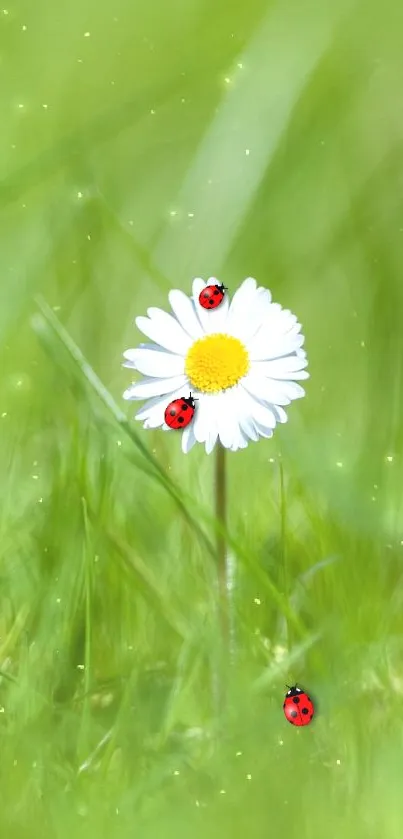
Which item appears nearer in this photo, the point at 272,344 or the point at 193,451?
the point at 272,344

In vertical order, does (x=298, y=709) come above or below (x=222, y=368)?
below

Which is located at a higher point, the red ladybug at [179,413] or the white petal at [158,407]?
the white petal at [158,407]

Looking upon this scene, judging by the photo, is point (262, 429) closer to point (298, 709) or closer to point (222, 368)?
point (222, 368)

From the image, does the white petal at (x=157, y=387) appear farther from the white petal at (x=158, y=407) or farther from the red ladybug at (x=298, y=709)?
the red ladybug at (x=298, y=709)

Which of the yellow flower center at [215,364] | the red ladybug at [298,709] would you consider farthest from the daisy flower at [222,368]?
the red ladybug at [298,709]

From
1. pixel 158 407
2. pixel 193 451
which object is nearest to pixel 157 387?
pixel 158 407

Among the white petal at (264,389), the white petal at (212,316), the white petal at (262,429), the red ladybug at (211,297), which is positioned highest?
the red ladybug at (211,297)

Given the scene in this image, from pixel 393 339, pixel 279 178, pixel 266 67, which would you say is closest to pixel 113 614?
pixel 393 339

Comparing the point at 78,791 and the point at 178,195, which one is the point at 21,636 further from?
the point at 178,195
